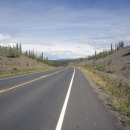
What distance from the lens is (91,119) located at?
670 centimetres

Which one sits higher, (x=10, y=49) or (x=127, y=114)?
(x=10, y=49)

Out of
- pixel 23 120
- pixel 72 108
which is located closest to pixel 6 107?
pixel 23 120

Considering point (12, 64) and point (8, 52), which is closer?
point (12, 64)

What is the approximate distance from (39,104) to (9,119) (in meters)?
2.43

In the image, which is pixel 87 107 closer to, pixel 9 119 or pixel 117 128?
pixel 117 128

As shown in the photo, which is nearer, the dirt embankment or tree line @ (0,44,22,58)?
the dirt embankment

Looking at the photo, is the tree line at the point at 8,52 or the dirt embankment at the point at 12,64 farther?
the tree line at the point at 8,52

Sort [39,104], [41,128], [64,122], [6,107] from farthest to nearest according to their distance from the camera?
1. [39,104]
2. [6,107]
3. [64,122]
4. [41,128]

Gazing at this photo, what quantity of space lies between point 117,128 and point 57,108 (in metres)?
2.91

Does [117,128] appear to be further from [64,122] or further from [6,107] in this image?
[6,107]

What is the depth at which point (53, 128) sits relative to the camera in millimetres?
5734

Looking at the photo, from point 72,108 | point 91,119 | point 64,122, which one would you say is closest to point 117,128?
point 91,119

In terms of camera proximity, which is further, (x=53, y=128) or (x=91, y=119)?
(x=91, y=119)

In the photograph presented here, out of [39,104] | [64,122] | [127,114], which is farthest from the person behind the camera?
[39,104]
